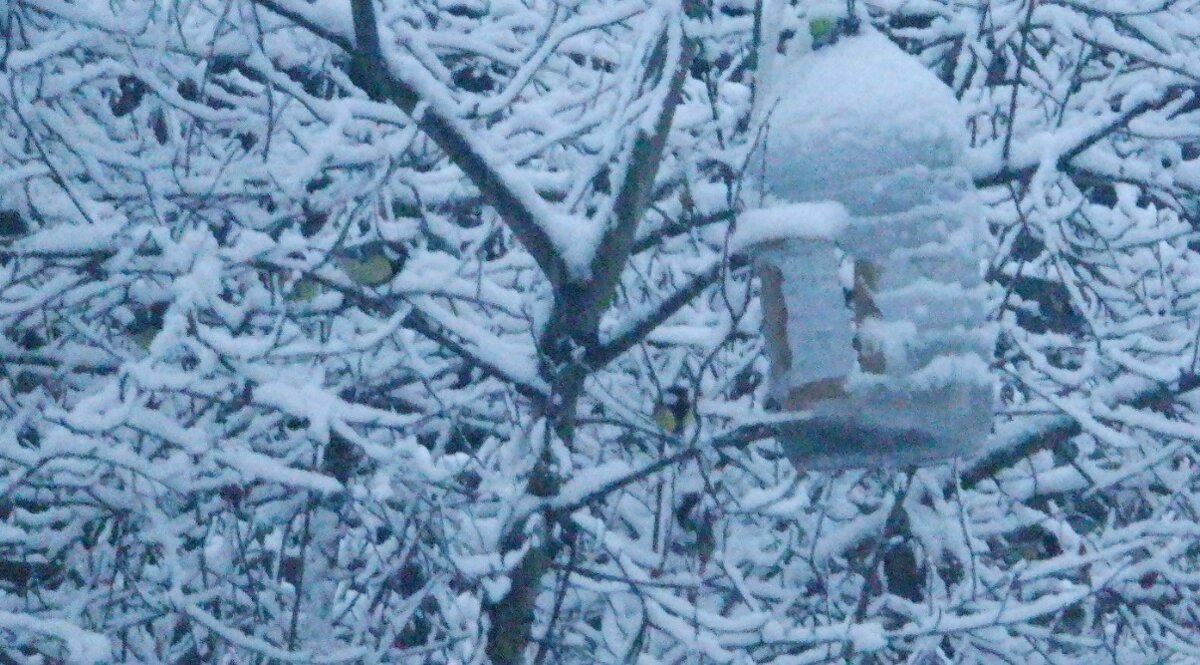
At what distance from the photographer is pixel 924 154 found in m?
2.28

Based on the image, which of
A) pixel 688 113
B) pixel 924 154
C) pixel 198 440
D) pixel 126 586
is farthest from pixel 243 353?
pixel 924 154

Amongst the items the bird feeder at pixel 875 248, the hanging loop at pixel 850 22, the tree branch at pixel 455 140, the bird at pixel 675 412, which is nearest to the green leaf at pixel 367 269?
the tree branch at pixel 455 140

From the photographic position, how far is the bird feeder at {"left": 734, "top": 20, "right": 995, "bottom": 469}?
2.26 meters

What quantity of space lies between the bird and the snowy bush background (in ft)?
0.14

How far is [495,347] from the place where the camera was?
11.0 ft

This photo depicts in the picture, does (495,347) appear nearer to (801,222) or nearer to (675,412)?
(675,412)

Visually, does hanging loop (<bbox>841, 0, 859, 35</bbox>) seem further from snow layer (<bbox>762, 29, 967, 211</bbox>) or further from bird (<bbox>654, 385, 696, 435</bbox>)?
bird (<bbox>654, 385, 696, 435</bbox>)

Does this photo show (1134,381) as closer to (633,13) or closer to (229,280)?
(633,13)

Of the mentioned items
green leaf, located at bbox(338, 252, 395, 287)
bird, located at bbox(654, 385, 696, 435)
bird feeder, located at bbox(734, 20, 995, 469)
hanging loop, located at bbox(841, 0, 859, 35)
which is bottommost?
bird, located at bbox(654, 385, 696, 435)

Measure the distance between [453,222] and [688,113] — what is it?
3.09 feet

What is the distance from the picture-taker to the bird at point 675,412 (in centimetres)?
324

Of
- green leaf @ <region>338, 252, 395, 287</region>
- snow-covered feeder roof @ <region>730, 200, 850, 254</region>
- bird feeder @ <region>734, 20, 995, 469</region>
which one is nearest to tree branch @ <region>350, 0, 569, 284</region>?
green leaf @ <region>338, 252, 395, 287</region>

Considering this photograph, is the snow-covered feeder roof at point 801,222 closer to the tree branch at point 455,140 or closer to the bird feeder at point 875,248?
the bird feeder at point 875,248

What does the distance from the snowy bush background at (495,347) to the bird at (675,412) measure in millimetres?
42
